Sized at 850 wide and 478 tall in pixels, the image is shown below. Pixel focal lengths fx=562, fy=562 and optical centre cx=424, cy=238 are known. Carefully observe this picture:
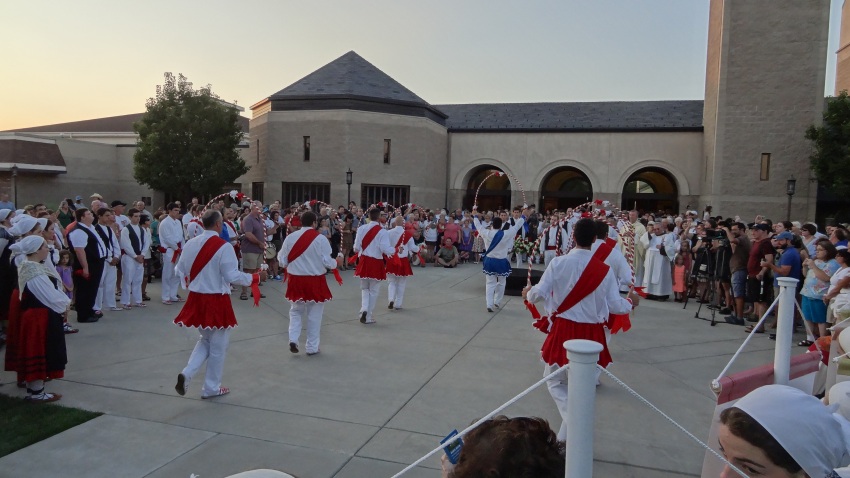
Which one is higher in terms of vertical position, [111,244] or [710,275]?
[111,244]

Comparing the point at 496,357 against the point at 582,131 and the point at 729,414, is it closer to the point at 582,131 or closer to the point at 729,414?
the point at 729,414

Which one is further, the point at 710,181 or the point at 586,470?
the point at 710,181

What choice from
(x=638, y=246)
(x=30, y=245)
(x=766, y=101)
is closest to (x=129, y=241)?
(x=30, y=245)

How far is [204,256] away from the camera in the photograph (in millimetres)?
6102

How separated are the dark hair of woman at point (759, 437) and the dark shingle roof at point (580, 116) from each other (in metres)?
29.6

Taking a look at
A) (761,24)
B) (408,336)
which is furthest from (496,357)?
(761,24)

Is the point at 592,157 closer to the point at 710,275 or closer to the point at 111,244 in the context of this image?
the point at 710,275

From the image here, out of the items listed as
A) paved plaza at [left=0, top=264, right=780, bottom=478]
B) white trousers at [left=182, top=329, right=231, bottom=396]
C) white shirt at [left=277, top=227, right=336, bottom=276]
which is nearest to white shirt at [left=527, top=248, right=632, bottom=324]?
paved plaza at [left=0, top=264, right=780, bottom=478]

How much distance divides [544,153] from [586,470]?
2980 cm

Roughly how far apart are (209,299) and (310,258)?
6.35ft

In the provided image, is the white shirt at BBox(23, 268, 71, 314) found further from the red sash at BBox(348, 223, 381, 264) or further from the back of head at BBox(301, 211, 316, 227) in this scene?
the red sash at BBox(348, 223, 381, 264)

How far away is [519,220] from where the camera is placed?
11883 millimetres

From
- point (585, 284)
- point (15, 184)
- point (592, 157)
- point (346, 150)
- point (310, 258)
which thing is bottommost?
point (310, 258)

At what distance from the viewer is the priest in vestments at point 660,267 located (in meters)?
13.6
